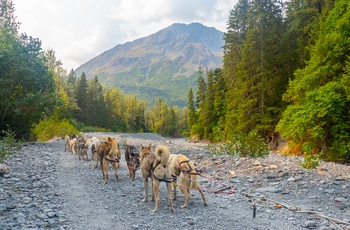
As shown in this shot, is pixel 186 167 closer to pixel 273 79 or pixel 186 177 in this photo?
pixel 186 177

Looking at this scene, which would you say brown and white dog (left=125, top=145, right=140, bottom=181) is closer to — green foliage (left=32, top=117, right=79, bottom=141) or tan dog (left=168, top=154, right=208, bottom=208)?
tan dog (left=168, top=154, right=208, bottom=208)

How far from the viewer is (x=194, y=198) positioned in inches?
346

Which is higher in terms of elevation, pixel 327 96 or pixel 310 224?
pixel 327 96

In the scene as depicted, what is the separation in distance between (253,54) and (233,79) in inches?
279

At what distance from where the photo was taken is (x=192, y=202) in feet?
27.3

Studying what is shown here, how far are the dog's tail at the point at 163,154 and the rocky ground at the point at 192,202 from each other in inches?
55.7

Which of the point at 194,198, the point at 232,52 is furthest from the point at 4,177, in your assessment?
the point at 232,52

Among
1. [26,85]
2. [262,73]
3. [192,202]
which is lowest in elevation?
[192,202]

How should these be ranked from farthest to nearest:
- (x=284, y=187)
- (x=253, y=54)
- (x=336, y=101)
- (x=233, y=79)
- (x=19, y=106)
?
(x=233, y=79) → (x=253, y=54) → (x=19, y=106) → (x=336, y=101) → (x=284, y=187)

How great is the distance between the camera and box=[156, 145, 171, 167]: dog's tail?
24.0 ft

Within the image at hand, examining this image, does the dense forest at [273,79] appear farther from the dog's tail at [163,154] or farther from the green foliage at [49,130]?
the dog's tail at [163,154]

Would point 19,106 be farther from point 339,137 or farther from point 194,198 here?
point 339,137

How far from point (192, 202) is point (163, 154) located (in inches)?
83.7

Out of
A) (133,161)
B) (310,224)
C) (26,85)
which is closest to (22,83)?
(26,85)
